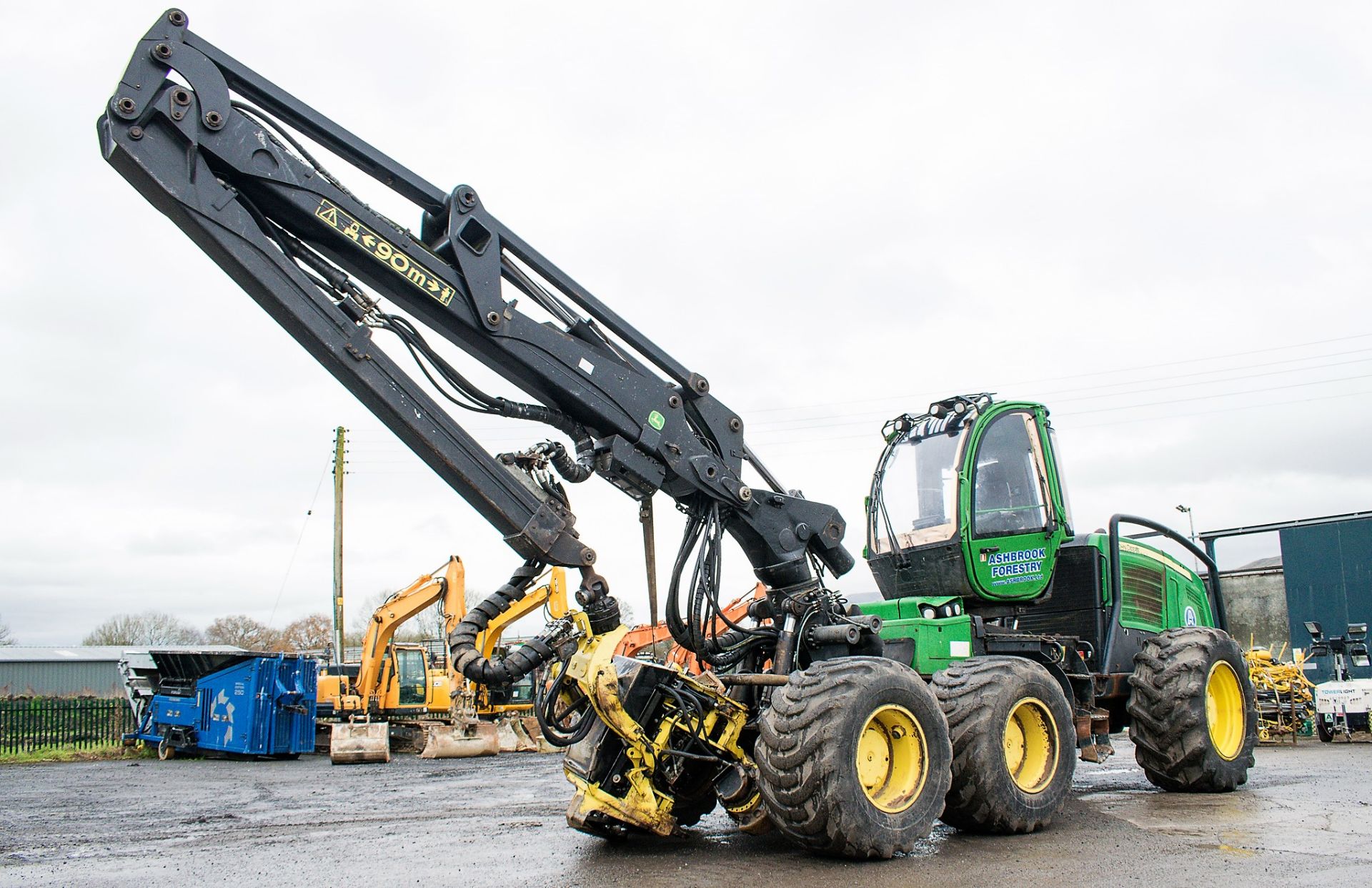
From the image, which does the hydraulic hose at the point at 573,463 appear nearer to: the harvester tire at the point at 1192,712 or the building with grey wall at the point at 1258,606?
the harvester tire at the point at 1192,712

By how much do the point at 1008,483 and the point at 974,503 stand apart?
38 centimetres

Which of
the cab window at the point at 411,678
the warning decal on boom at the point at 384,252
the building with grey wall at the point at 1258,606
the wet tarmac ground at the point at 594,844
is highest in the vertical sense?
the warning decal on boom at the point at 384,252

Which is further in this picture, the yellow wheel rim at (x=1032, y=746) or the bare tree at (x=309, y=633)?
the bare tree at (x=309, y=633)

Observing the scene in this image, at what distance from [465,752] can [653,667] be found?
13.4 metres

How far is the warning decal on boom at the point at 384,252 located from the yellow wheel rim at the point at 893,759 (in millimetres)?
3510

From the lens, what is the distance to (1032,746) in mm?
7387

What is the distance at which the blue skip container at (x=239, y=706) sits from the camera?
18719mm

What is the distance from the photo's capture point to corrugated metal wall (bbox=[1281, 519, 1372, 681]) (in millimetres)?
26047

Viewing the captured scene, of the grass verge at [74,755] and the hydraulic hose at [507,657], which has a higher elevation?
the hydraulic hose at [507,657]

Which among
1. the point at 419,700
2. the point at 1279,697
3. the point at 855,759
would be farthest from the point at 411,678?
the point at 855,759

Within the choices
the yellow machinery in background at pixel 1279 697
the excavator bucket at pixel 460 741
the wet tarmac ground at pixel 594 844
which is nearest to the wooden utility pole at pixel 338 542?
the excavator bucket at pixel 460 741

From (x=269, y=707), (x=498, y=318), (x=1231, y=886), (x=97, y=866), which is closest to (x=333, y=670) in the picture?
(x=269, y=707)

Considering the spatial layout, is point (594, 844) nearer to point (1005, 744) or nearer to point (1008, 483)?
point (1005, 744)

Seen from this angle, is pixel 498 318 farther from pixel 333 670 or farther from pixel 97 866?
pixel 333 670
